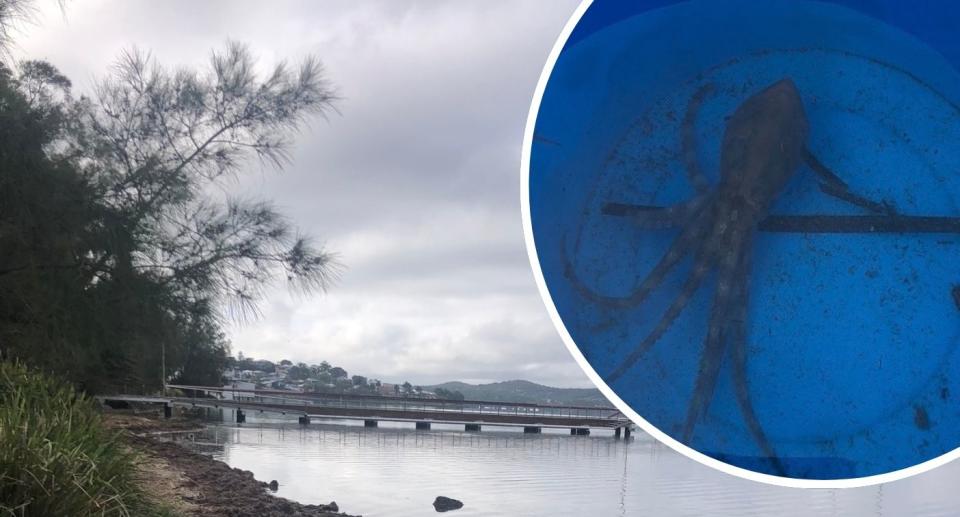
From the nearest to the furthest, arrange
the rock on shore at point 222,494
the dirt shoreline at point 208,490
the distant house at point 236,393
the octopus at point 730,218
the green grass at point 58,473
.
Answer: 1. the octopus at point 730,218
2. the green grass at point 58,473
3. the dirt shoreline at point 208,490
4. the rock on shore at point 222,494
5. the distant house at point 236,393

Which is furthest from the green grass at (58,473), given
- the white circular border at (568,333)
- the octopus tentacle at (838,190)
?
the octopus tentacle at (838,190)

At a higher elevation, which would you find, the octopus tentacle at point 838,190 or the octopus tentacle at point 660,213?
the octopus tentacle at point 838,190

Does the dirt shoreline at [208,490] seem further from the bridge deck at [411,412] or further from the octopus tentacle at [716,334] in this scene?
the bridge deck at [411,412]

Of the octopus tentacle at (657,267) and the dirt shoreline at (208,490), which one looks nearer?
the octopus tentacle at (657,267)

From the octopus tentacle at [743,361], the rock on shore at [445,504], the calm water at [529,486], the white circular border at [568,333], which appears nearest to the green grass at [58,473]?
the white circular border at [568,333]

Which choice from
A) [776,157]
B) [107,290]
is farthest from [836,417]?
[107,290]

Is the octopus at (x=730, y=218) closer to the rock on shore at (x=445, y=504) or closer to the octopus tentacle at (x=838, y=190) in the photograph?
the octopus tentacle at (x=838, y=190)

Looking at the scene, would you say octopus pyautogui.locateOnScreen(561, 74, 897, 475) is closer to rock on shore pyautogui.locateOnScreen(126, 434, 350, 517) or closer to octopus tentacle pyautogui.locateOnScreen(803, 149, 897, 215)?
octopus tentacle pyautogui.locateOnScreen(803, 149, 897, 215)

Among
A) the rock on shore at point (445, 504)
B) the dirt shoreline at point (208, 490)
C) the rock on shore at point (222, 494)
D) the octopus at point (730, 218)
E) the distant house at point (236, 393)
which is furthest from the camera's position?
the distant house at point (236, 393)
